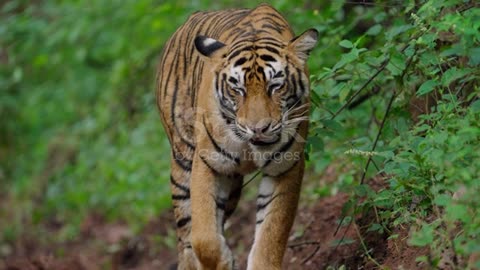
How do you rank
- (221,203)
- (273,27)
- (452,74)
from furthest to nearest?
(221,203), (273,27), (452,74)

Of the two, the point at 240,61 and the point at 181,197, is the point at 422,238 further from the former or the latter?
the point at 181,197

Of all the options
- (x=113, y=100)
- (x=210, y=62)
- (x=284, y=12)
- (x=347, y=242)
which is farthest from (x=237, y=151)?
(x=113, y=100)

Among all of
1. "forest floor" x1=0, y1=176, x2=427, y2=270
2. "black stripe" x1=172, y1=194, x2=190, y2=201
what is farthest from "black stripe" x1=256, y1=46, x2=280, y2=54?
"black stripe" x1=172, y1=194, x2=190, y2=201

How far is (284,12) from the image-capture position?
833 centimetres

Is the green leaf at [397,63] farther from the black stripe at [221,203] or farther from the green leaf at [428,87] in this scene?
the black stripe at [221,203]

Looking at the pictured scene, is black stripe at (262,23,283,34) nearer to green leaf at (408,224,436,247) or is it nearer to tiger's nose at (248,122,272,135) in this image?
tiger's nose at (248,122,272,135)

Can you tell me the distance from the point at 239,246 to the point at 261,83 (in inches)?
131

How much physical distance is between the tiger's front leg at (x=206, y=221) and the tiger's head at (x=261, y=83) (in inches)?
16.1

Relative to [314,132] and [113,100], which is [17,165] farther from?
[314,132]

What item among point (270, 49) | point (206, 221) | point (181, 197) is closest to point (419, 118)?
point (270, 49)

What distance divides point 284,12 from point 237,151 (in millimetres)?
2660

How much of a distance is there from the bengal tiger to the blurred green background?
1.17 feet

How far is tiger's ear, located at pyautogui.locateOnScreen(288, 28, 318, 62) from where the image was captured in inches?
231

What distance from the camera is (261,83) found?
5.74 m
